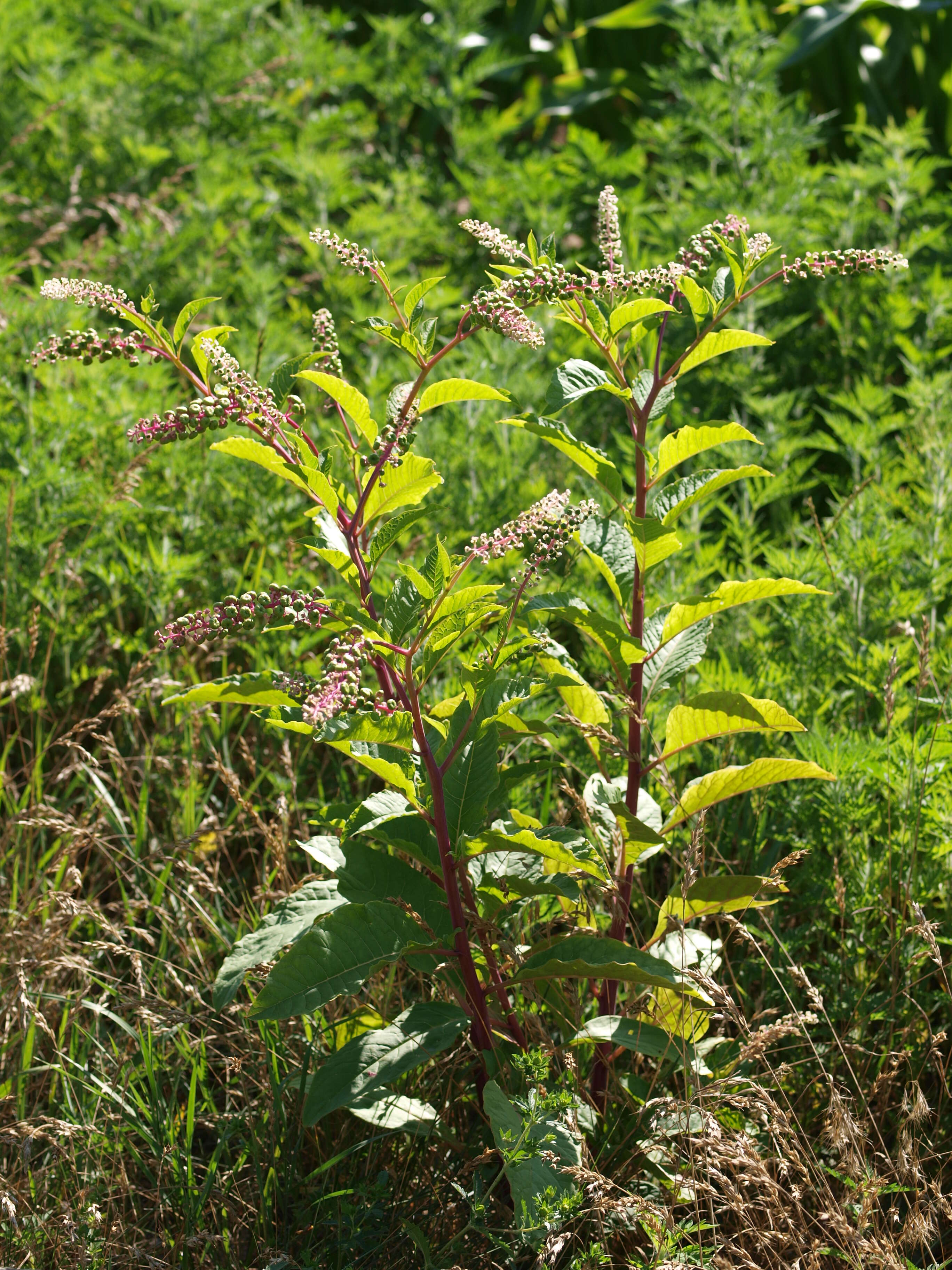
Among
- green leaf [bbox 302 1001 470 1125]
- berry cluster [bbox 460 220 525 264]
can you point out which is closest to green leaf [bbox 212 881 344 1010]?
green leaf [bbox 302 1001 470 1125]

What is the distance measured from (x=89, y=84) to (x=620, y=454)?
3445 mm

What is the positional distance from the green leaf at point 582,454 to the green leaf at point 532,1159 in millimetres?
888

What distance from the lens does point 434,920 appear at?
1661mm

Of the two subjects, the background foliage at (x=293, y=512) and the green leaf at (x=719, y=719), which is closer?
the green leaf at (x=719, y=719)

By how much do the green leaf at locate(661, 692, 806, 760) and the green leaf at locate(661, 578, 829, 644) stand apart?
13cm

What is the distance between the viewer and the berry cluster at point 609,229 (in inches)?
62.6

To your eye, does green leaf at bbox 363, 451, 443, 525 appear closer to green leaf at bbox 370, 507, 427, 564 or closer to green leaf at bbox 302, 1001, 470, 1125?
green leaf at bbox 370, 507, 427, 564

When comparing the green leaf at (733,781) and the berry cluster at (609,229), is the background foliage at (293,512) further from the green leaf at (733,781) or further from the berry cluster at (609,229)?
the berry cluster at (609,229)

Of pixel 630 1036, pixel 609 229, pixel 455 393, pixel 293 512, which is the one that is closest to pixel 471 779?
pixel 630 1036

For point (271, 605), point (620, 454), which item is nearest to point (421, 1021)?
point (271, 605)

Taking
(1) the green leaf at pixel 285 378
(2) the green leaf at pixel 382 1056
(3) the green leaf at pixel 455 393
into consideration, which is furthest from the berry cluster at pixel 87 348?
(2) the green leaf at pixel 382 1056

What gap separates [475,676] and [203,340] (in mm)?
582

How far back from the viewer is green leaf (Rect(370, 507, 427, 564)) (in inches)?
60.8

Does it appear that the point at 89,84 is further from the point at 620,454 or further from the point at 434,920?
the point at 434,920
